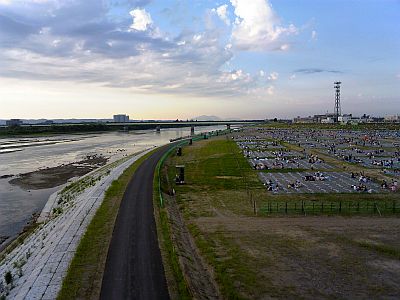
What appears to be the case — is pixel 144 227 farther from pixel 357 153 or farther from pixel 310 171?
pixel 357 153

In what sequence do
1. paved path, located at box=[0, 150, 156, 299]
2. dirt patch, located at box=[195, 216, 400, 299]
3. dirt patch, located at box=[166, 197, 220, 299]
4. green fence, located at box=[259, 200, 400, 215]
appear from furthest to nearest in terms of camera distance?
green fence, located at box=[259, 200, 400, 215], dirt patch, located at box=[195, 216, 400, 299], paved path, located at box=[0, 150, 156, 299], dirt patch, located at box=[166, 197, 220, 299]

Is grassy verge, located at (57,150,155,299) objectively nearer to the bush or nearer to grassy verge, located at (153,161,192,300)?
the bush

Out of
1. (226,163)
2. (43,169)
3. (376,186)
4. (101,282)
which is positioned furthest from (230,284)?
(43,169)

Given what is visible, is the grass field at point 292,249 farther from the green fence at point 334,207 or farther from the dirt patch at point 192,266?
the green fence at point 334,207

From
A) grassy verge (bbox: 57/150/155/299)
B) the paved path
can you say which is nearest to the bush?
the paved path

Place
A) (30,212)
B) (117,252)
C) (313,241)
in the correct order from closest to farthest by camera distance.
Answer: (117,252) → (313,241) → (30,212)

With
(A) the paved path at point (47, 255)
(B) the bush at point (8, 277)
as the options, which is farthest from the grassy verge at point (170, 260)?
(B) the bush at point (8, 277)
